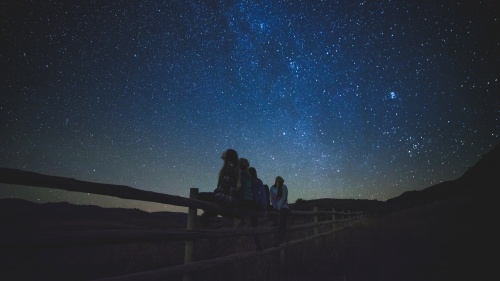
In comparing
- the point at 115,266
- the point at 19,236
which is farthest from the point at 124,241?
the point at 115,266

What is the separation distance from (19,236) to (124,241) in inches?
31.8

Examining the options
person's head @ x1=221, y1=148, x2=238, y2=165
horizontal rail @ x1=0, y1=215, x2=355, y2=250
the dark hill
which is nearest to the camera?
horizontal rail @ x1=0, y1=215, x2=355, y2=250

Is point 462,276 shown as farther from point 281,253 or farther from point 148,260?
point 148,260

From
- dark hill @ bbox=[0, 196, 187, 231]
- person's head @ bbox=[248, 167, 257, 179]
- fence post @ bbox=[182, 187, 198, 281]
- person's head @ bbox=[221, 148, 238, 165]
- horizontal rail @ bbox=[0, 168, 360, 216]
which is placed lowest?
dark hill @ bbox=[0, 196, 187, 231]

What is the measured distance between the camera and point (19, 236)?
1.47 metres

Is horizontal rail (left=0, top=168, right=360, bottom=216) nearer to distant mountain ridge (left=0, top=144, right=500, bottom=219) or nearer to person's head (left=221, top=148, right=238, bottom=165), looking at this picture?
person's head (left=221, top=148, right=238, bottom=165)

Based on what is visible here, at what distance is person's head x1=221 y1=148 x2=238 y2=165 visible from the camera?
13.9 feet

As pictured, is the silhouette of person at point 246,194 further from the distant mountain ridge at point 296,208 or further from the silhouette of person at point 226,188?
the distant mountain ridge at point 296,208

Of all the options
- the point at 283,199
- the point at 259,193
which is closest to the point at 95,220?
the point at 283,199

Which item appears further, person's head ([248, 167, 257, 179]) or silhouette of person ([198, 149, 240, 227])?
person's head ([248, 167, 257, 179])

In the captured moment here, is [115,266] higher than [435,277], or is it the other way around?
[435,277]

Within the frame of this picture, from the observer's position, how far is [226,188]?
3.93 m

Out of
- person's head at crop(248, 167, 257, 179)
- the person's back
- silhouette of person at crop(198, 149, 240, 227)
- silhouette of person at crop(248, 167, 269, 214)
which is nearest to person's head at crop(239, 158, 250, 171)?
the person's back

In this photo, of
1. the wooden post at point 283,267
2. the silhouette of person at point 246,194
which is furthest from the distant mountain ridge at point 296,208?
the silhouette of person at point 246,194
